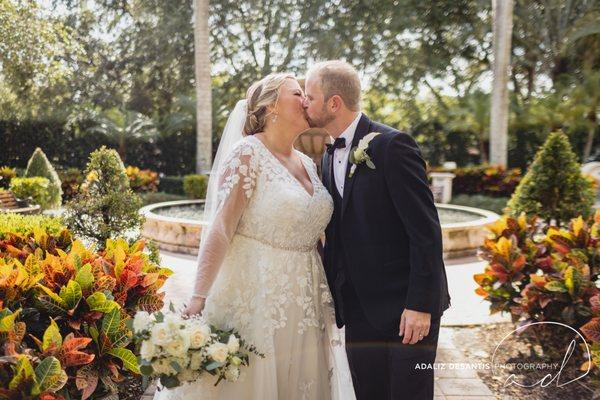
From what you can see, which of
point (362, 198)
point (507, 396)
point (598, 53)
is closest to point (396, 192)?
point (362, 198)

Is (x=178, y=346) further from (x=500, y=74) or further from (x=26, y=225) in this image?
(x=500, y=74)

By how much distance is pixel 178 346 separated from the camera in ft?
7.09

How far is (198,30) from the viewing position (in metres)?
15.2

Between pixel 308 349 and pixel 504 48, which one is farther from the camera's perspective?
pixel 504 48

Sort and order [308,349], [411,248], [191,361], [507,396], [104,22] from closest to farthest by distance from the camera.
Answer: [191,361], [411,248], [308,349], [507,396], [104,22]

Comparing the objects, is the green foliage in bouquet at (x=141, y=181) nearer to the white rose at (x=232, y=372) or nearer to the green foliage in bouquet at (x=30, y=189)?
the green foliage in bouquet at (x=30, y=189)

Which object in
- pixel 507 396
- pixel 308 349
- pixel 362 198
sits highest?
pixel 362 198

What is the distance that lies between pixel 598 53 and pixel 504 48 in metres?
8.27

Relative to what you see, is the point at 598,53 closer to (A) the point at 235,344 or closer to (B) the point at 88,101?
(B) the point at 88,101

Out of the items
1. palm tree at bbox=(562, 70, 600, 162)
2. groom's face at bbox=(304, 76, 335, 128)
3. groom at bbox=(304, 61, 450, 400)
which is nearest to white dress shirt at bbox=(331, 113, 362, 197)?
groom at bbox=(304, 61, 450, 400)

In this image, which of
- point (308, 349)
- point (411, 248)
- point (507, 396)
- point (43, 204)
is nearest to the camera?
point (411, 248)

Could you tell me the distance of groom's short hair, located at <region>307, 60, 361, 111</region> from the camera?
2611 millimetres

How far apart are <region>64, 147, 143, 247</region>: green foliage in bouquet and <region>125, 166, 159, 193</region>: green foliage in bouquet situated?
10.7 meters

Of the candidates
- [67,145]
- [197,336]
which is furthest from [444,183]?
[197,336]
